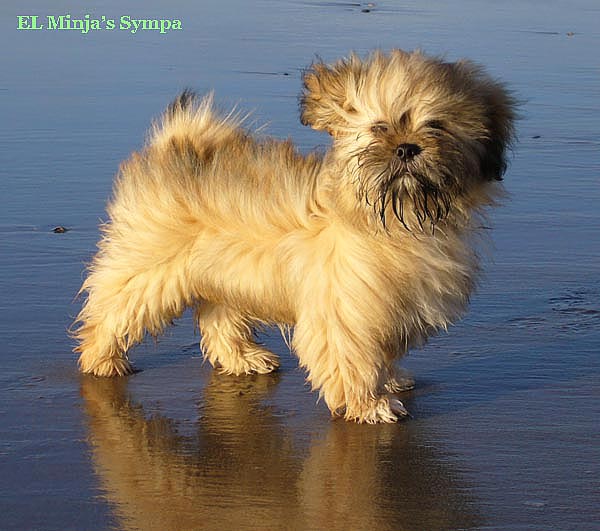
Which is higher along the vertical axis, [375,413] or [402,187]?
[402,187]

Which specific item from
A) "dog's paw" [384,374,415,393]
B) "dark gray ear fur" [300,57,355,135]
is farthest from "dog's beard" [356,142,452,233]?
"dog's paw" [384,374,415,393]

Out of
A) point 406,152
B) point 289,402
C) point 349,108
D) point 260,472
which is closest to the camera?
point 260,472

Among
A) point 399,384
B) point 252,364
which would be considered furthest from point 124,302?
point 399,384

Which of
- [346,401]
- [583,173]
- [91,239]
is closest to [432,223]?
[346,401]

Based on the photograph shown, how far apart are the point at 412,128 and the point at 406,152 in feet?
0.36

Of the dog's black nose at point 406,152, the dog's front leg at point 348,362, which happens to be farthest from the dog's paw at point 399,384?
the dog's black nose at point 406,152

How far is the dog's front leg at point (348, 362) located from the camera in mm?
4621

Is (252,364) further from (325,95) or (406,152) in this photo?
(406,152)

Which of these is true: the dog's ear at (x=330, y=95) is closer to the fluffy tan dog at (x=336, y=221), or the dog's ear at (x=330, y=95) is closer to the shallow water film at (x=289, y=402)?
the fluffy tan dog at (x=336, y=221)

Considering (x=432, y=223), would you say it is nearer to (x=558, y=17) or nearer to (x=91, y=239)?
(x=91, y=239)

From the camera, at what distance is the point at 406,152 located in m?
4.33

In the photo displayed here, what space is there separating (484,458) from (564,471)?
0.89 ft

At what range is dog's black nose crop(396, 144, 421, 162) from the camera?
4.33 m

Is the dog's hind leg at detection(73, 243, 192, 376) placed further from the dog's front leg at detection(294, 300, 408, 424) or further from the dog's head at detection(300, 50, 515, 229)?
the dog's head at detection(300, 50, 515, 229)
